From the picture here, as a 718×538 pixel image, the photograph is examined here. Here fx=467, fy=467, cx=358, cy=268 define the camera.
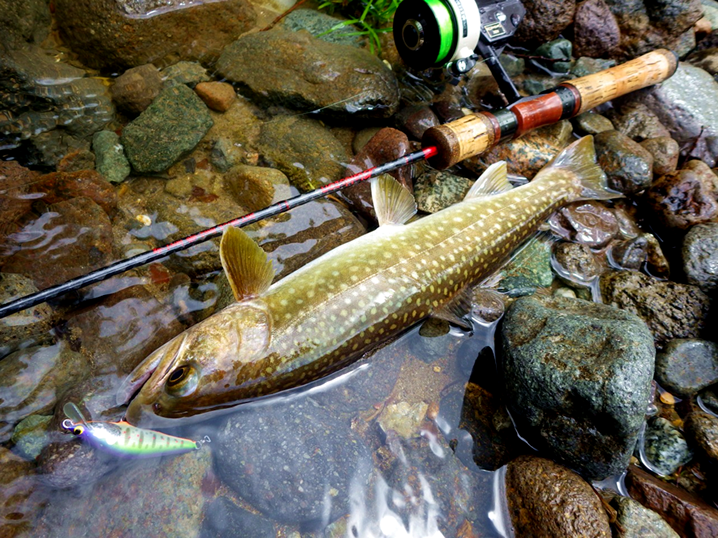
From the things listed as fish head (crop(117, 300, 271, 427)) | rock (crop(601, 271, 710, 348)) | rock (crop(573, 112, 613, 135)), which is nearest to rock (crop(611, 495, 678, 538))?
rock (crop(601, 271, 710, 348))

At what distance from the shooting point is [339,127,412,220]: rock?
436 centimetres

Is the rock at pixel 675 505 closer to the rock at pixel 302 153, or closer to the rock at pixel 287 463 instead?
the rock at pixel 287 463

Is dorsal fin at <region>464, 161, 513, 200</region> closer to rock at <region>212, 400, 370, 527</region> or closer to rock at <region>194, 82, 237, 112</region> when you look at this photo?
rock at <region>212, 400, 370, 527</region>

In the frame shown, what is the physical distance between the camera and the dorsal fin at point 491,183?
4246 millimetres

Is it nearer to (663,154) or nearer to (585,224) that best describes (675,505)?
(585,224)

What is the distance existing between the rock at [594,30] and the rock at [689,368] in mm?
3596

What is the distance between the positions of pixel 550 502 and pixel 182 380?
2493 millimetres

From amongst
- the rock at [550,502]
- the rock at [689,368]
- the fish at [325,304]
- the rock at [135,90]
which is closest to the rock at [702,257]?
the rock at [689,368]

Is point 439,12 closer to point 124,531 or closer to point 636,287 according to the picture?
point 636,287

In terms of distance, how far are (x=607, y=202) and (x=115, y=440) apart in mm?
4828

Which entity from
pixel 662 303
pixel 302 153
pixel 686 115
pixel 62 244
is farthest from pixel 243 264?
pixel 686 115

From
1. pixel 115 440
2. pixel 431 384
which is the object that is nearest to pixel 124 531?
pixel 115 440

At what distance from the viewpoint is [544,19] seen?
525 cm

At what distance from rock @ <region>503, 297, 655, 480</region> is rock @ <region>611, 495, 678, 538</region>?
0.74ft
